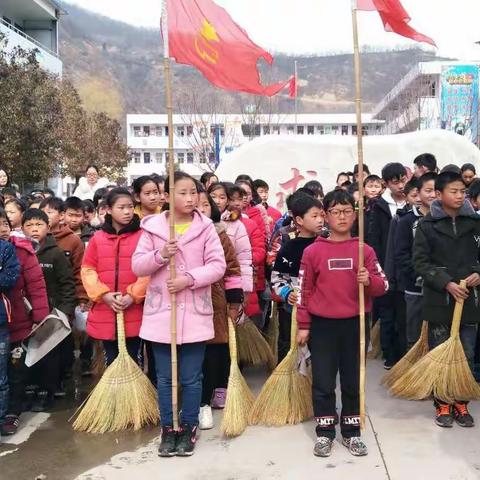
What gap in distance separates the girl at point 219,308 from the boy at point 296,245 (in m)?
0.31

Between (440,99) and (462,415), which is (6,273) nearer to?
(462,415)

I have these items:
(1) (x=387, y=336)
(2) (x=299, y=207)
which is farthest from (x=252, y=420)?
(1) (x=387, y=336)

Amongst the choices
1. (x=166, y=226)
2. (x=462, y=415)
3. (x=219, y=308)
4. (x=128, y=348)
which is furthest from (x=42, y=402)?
(x=462, y=415)

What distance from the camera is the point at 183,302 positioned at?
377cm

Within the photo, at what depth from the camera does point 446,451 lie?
367 centimetres

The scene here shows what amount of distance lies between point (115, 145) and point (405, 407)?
31.6m

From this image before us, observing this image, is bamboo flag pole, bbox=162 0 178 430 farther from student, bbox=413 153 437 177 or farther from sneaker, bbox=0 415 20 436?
student, bbox=413 153 437 177

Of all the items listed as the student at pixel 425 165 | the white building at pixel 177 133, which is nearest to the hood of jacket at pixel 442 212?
the student at pixel 425 165

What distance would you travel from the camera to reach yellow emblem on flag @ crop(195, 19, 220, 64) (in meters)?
4.21

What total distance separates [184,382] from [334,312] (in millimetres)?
979

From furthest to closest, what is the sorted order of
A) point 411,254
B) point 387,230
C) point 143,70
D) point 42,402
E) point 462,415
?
point 143,70, point 387,230, point 411,254, point 42,402, point 462,415

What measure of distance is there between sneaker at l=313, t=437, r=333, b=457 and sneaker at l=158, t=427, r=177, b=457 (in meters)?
0.81

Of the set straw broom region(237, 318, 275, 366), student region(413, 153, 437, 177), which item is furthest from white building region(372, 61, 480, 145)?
straw broom region(237, 318, 275, 366)

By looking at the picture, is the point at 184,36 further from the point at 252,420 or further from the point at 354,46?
the point at 252,420
